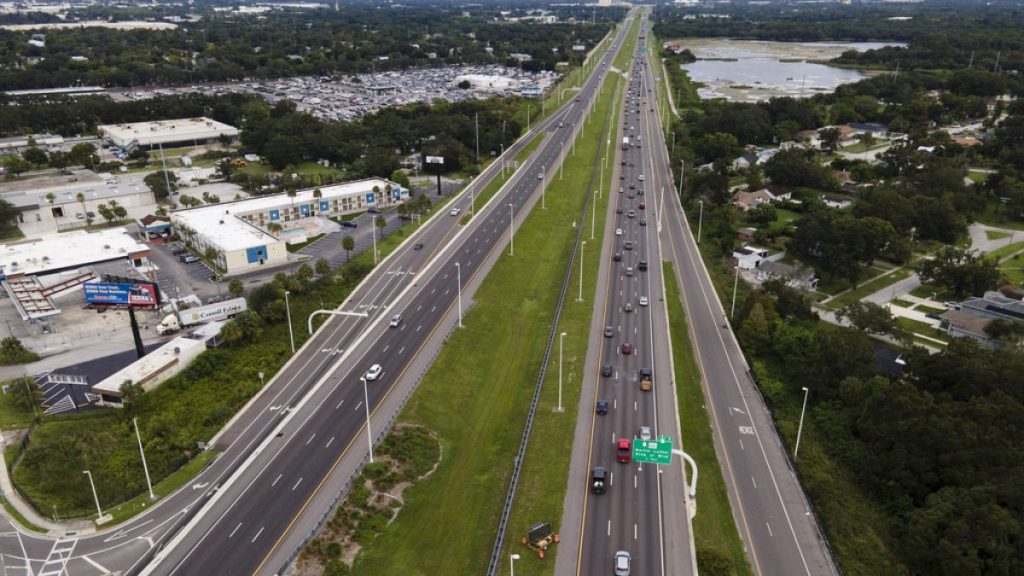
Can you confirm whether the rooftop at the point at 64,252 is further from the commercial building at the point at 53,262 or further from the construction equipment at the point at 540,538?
the construction equipment at the point at 540,538

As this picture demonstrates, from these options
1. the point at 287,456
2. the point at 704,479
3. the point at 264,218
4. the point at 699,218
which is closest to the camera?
the point at 704,479

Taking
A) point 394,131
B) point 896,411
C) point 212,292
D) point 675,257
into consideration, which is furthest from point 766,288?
point 394,131

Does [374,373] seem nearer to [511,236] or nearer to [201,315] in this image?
[201,315]

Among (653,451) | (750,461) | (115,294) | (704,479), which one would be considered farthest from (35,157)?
(750,461)

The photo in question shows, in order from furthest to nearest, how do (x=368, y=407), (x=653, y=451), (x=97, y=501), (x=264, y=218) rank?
(x=264, y=218), (x=368, y=407), (x=97, y=501), (x=653, y=451)

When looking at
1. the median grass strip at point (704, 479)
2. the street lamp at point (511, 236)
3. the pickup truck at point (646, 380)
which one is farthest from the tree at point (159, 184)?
the pickup truck at point (646, 380)

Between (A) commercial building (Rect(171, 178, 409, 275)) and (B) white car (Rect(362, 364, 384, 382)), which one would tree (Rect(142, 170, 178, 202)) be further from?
(B) white car (Rect(362, 364, 384, 382))

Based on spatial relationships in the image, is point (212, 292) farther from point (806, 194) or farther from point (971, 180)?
point (971, 180)
